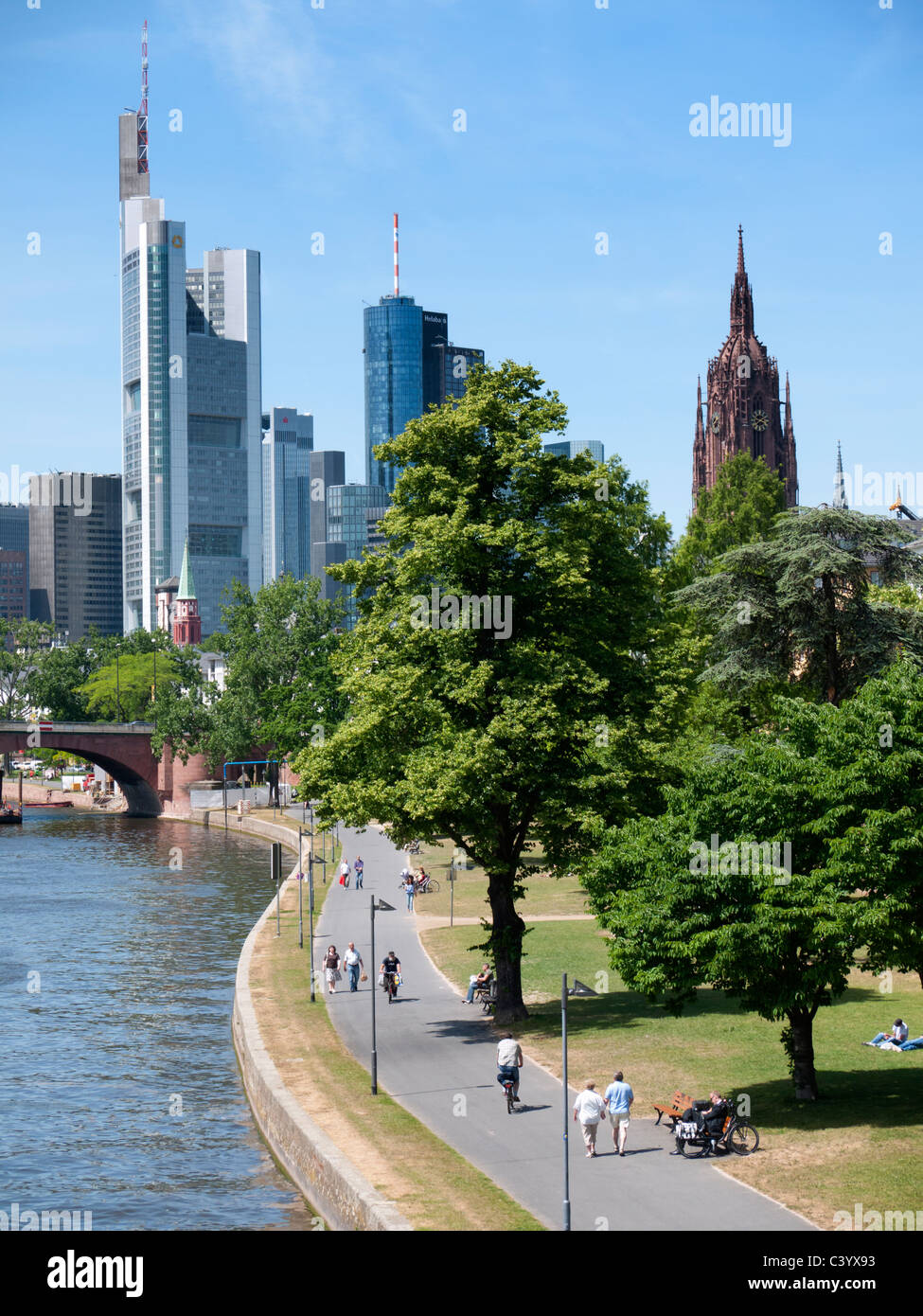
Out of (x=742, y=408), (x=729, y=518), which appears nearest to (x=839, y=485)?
(x=742, y=408)

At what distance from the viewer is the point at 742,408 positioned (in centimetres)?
15225

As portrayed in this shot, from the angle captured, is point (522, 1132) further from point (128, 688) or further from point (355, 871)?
point (128, 688)

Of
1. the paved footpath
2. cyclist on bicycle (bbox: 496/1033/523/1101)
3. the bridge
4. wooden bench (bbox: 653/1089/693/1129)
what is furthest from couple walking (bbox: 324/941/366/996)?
the bridge

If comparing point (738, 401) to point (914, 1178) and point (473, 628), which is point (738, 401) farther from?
point (914, 1178)

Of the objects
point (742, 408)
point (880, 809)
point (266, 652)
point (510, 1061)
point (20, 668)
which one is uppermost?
point (742, 408)

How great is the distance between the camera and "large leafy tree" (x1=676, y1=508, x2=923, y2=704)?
4184 cm

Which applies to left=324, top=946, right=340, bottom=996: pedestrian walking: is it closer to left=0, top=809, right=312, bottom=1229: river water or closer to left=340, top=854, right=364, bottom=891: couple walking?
left=0, top=809, right=312, bottom=1229: river water

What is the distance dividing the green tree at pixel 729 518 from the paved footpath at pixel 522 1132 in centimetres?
2929

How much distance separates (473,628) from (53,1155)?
46.4ft

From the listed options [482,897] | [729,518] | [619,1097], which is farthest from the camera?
[729,518]

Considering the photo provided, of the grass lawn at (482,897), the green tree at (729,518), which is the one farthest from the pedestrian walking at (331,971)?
the green tree at (729,518)

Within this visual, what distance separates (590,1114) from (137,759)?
104 metres

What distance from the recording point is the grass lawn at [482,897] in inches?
2163
